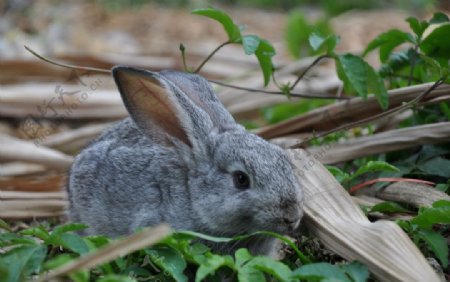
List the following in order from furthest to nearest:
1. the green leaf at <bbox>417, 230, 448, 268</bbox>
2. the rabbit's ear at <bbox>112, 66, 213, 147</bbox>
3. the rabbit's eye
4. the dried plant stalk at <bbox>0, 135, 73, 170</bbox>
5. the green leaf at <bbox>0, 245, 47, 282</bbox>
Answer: the dried plant stalk at <bbox>0, 135, 73, 170</bbox>
the rabbit's ear at <bbox>112, 66, 213, 147</bbox>
the rabbit's eye
the green leaf at <bbox>417, 230, 448, 268</bbox>
the green leaf at <bbox>0, 245, 47, 282</bbox>

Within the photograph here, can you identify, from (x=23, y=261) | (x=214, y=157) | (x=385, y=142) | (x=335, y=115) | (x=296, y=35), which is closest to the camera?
(x=23, y=261)

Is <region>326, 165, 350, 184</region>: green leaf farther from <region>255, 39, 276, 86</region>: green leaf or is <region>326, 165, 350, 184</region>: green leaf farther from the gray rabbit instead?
<region>255, 39, 276, 86</region>: green leaf

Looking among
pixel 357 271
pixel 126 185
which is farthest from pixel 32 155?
pixel 357 271

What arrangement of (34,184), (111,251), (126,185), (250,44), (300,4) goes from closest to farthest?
(111,251)
(250,44)
(126,185)
(34,184)
(300,4)

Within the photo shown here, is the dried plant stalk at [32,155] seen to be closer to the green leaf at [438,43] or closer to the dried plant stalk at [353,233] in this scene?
the dried plant stalk at [353,233]

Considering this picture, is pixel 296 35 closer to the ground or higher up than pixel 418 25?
closer to the ground

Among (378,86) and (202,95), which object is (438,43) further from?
(202,95)

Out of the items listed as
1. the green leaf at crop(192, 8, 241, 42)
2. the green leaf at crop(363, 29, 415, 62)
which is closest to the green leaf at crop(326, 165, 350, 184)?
the green leaf at crop(363, 29, 415, 62)
